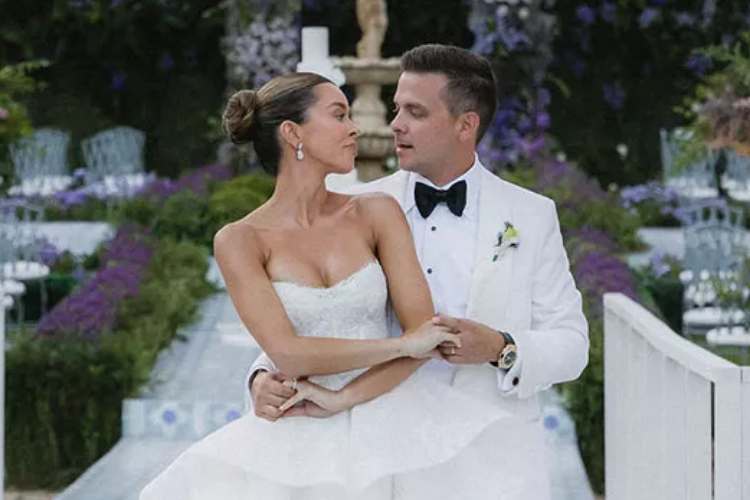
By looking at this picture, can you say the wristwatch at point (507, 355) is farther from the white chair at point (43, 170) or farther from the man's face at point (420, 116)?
the white chair at point (43, 170)

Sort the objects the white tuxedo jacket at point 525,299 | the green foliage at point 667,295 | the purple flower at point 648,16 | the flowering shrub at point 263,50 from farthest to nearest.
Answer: the purple flower at point 648,16 < the flowering shrub at point 263,50 < the green foliage at point 667,295 < the white tuxedo jacket at point 525,299

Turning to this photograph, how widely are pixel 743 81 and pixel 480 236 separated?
4397 millimetres

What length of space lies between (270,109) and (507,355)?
0.55m

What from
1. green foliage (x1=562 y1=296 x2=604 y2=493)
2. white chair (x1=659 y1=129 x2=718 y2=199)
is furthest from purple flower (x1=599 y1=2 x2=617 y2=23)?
green foliage (x1=562 y1=296 x2=604 y2=493)

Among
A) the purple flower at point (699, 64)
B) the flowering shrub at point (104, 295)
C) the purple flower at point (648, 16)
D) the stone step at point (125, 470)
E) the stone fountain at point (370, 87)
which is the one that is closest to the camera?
the stone step at point (125, 470)

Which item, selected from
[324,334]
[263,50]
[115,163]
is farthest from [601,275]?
[263,50]

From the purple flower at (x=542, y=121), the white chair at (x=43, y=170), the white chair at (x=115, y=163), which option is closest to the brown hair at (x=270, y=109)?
the white chair at (x=43, y=170)

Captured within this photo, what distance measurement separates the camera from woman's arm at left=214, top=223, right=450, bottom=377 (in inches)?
116

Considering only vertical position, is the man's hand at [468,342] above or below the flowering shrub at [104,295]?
above

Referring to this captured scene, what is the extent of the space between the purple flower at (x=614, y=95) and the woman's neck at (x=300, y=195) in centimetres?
1456

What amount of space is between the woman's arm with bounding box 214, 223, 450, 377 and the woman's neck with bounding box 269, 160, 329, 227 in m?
0.14

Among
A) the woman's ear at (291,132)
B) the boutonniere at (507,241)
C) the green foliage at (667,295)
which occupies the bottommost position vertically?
the green foliage at (667,295)

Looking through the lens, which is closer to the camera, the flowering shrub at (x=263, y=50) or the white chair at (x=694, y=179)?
the white chair at (x=694, y=179)

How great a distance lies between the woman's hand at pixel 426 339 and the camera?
9.68 ft
